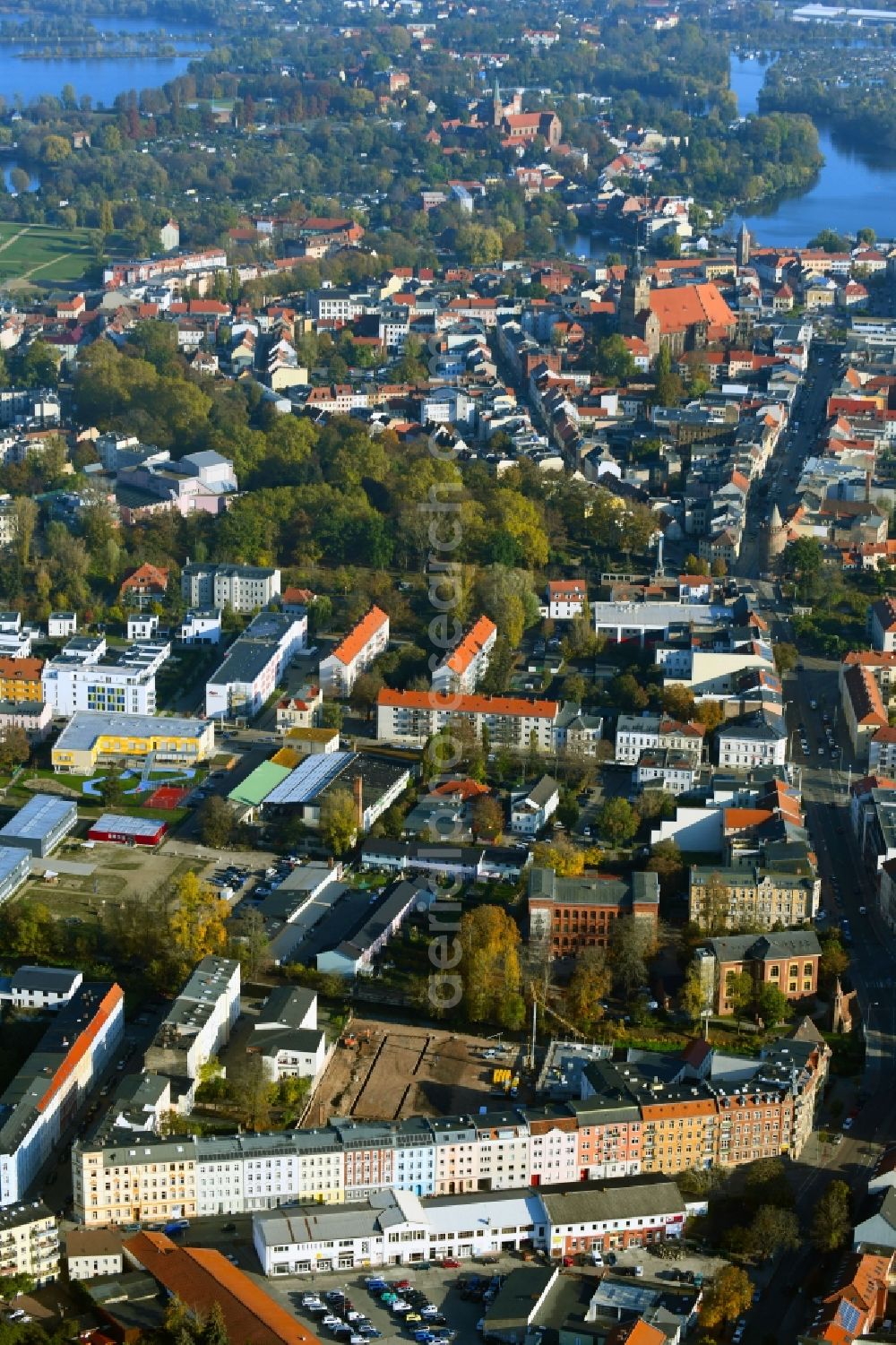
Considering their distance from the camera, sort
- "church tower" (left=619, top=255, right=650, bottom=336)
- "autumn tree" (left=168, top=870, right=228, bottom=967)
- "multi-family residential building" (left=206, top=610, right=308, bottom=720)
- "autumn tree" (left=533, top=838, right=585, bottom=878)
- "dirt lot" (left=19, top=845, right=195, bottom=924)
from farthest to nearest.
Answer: "church tower" (left=619, top=255, right=650, bottom=336) → "multi-family residential building" (left=206, top=610, right=308, bottom=720) → "autumn tree" (left=533, top=838, right=585, bottom=878) → "dirt lot" (left=19, top=845, right=195, bottom=924) → "autumn tree" (left=168, top=870, right=228, bottom=967)

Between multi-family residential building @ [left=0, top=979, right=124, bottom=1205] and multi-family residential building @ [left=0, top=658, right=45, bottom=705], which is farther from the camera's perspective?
multi-family residential building @ [left=0, top=658, right=45, bottom=705]

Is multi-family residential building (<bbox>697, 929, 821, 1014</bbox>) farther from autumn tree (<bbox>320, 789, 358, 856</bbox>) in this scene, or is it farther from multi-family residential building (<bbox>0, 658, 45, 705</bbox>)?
multi-family residential building (<bbox>0, 658, 45, 705</bbox>)

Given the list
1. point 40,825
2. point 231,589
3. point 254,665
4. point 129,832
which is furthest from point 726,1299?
point 231,589

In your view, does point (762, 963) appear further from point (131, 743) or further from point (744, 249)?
point (744, 249)

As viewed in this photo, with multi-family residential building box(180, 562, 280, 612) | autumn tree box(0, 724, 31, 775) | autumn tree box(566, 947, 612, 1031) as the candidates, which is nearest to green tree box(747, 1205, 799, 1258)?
autumn tree box(566, 947, 612, 1031)

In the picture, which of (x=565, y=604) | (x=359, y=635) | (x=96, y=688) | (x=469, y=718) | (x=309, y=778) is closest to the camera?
(x=309, y=778)

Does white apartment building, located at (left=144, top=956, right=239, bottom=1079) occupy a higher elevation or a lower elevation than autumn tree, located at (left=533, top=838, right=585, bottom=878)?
higher
